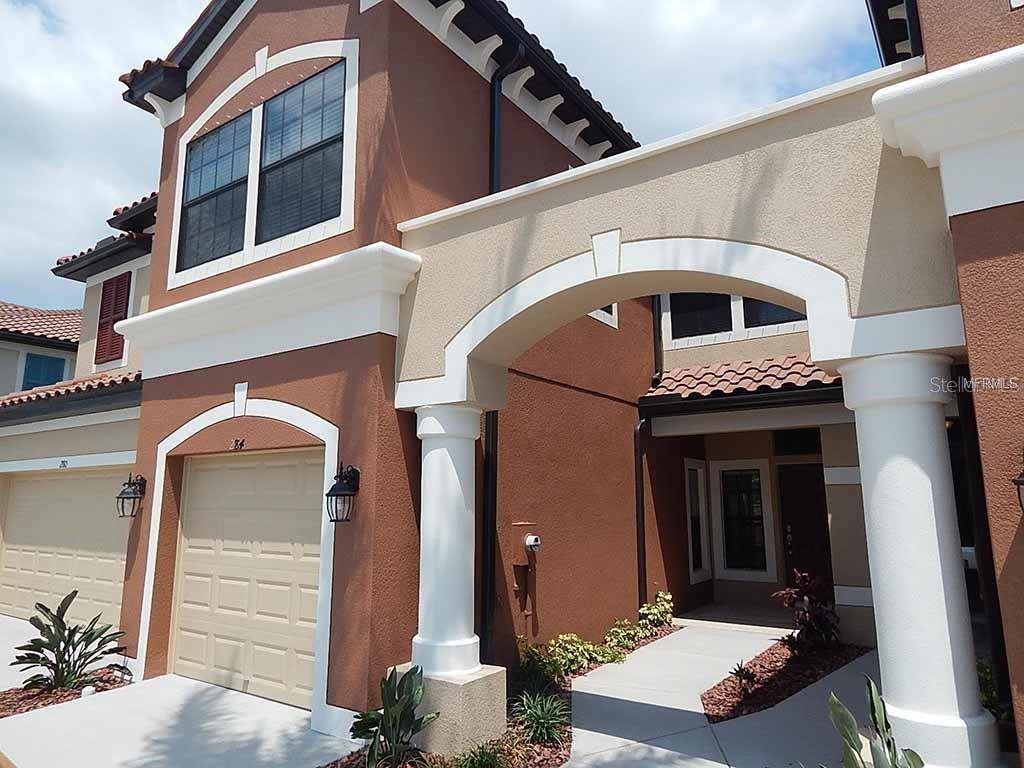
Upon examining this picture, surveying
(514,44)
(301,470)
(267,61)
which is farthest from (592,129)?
(301,470)

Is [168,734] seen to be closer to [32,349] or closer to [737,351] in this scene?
[737,351]

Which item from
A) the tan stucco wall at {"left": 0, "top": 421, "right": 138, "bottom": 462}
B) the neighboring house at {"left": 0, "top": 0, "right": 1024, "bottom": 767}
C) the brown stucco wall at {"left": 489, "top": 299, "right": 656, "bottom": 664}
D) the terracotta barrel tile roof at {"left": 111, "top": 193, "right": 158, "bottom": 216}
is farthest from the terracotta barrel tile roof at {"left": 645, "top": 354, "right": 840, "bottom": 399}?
the terracotta barrel tile roof at {"left": 111, "top": 193, "right": 158, "bottom": 216}

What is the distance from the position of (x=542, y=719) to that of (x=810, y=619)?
5.03 metres

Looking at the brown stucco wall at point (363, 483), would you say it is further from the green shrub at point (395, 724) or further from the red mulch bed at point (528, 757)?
the red mulch bed at point (528, 757)

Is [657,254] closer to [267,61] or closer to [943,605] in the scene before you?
[943,605]

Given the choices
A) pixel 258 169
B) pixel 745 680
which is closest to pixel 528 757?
pixel 745 680

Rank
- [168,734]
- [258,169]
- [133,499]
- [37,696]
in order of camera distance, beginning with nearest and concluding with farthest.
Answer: [168,734] < [37,696] < [258,169] < [133,499]

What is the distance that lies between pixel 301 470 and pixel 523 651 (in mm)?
3291

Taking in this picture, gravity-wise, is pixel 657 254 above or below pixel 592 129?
below

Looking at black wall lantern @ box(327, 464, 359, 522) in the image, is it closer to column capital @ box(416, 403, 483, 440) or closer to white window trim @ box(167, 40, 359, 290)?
column capital @ box(416, 403, 483, 440)

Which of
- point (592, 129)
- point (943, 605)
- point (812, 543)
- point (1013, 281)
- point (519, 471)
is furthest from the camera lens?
point (812, 543)

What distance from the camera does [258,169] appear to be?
8.29m

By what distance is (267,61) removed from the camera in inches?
332

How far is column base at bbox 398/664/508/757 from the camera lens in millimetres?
5672
